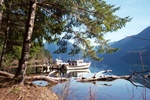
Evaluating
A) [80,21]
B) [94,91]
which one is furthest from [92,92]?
[80,21]

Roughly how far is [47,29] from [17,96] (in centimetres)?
733

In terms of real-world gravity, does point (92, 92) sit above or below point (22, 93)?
above

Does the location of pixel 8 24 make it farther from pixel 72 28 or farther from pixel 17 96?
pixel 17 96

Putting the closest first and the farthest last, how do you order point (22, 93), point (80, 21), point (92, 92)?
point (92, 92)
point (22, 93)
point (80, 21)

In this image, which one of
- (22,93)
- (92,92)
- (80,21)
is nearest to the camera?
(92,92)

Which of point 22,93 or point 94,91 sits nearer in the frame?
point 94,91

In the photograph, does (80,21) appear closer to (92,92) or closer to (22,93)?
(22,93)

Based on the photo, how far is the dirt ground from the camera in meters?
8.34

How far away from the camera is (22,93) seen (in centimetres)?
863

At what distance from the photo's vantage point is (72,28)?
45.6ft

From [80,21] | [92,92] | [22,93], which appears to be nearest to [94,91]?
[92,92]

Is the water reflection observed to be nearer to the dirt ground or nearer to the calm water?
the calm water

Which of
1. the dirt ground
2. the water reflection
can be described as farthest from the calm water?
the dirt ground

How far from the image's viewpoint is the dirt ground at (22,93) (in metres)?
8.34
